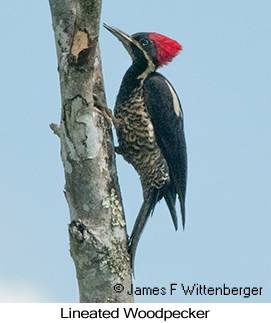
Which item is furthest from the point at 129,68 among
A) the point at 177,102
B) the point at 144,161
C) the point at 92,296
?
the point at 92,296

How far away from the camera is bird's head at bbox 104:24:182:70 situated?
4.84 metres

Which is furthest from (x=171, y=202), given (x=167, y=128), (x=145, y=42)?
(x=145, y=42)

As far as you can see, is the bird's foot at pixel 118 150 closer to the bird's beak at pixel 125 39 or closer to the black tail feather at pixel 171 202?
the black tail feather at pixel 171 202

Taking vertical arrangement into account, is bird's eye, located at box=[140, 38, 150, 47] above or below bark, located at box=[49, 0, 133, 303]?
above

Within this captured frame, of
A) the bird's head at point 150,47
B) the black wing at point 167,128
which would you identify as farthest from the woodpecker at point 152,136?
the bird's head at point 150,47

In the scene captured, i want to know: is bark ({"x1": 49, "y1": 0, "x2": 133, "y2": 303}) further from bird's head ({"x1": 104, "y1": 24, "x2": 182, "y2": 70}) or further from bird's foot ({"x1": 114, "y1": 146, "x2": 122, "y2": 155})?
bird's head ({"x1": 104, "y1": 24, "x2": 182, "y2": 70})

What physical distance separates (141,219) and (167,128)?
897 millimetres

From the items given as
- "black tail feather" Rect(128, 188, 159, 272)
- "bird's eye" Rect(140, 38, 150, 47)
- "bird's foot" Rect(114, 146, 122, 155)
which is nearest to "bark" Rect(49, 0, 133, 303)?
"black tail feather" Rect(128, 188, 159, 272)

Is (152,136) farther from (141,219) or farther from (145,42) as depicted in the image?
(145,42)

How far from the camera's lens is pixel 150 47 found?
489 centimetres

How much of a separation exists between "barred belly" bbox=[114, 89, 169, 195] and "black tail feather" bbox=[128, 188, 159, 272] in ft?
0.25

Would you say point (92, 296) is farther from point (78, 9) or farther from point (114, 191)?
point (78, 9)

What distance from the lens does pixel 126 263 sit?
347 cm

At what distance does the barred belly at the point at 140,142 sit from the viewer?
4543 mm
